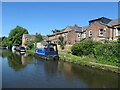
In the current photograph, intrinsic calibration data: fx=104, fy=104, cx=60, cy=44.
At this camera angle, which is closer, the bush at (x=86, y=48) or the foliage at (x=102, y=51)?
the foliage at (x=102, y=51)

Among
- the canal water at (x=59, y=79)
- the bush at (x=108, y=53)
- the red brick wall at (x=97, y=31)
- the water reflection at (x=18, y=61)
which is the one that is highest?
the red brick wall at (x=97, y=31)

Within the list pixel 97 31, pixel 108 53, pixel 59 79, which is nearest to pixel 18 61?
pixel 59 79

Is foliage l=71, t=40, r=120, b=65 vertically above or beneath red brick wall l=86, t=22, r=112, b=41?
beneath

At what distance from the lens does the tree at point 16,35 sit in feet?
208

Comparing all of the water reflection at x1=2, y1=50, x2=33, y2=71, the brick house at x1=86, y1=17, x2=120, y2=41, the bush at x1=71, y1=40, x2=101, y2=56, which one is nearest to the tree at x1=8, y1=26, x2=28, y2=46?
the water reflection at x1=2, y1=50, x2=33, y2=71

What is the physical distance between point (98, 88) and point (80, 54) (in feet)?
36.7

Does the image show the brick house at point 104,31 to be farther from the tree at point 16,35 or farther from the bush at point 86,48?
the tree at point 16,35

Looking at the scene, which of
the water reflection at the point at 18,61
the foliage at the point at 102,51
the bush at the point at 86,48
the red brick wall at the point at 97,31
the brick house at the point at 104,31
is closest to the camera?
the foliage at the point at 102,51

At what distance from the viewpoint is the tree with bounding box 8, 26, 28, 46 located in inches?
2495

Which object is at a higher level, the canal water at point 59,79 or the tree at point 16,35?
the tree at point 16,35

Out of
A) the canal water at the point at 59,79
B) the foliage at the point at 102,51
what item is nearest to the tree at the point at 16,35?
the foliage at the point at 102,51

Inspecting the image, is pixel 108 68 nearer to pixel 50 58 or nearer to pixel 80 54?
pixel 80 54

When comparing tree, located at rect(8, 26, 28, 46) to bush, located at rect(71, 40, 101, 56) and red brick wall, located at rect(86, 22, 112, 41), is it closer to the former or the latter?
red brick wall, located at rect(86, 22, 112, 41)

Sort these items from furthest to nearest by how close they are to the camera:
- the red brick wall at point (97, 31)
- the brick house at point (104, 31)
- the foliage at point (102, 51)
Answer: the red brick wall at point (97, 31)
the brick house at point (104, 31)
the foliage at point (102, 51)
